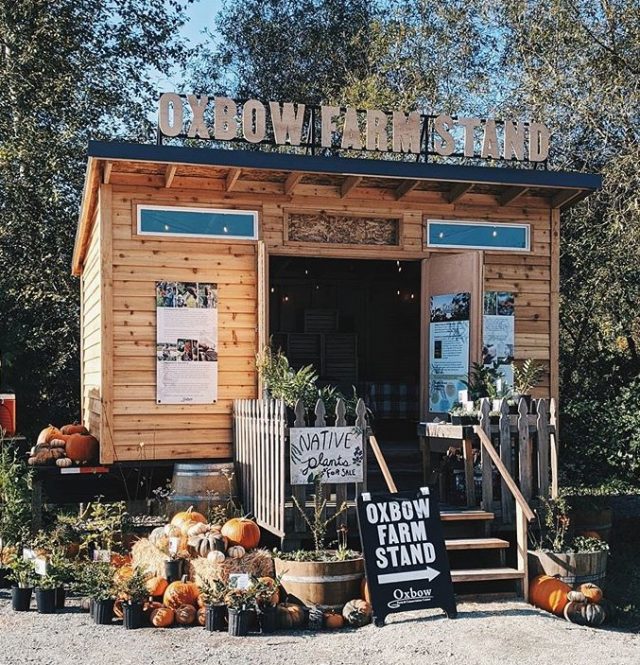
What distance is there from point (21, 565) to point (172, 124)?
184 inches

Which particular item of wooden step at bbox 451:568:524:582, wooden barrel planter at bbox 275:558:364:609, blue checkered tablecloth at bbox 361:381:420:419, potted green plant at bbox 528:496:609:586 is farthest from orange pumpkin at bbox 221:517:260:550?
blue checkered tablecloth at bbox 361:381:420:419

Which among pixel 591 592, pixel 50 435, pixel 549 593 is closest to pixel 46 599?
pixel 50 435

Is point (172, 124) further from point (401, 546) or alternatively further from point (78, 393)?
point (78, 393)

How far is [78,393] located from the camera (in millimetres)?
18203

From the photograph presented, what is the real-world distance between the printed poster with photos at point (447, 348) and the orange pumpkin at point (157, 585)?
4153 millimetres

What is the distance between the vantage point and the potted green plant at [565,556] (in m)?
7.88

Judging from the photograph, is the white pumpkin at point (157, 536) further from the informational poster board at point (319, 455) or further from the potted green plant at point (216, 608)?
the informational poster board at point (319, 455)

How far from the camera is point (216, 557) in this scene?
299 inches

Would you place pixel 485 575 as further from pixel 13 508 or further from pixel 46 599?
pixel 13 508

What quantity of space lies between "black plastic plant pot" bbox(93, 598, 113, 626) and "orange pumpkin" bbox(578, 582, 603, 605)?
→ 12.3ft

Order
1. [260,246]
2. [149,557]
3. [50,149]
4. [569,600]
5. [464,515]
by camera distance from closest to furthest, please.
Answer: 1. [569,600]
2. [149,557]
3. [464,515]
4. [260,246]
5. [50,149]

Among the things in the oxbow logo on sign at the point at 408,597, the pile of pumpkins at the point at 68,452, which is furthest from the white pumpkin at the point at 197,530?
the pile of pumpkins at the point at 68,452

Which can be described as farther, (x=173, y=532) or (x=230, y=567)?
(x=173, y=532)

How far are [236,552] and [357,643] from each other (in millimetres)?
1556
